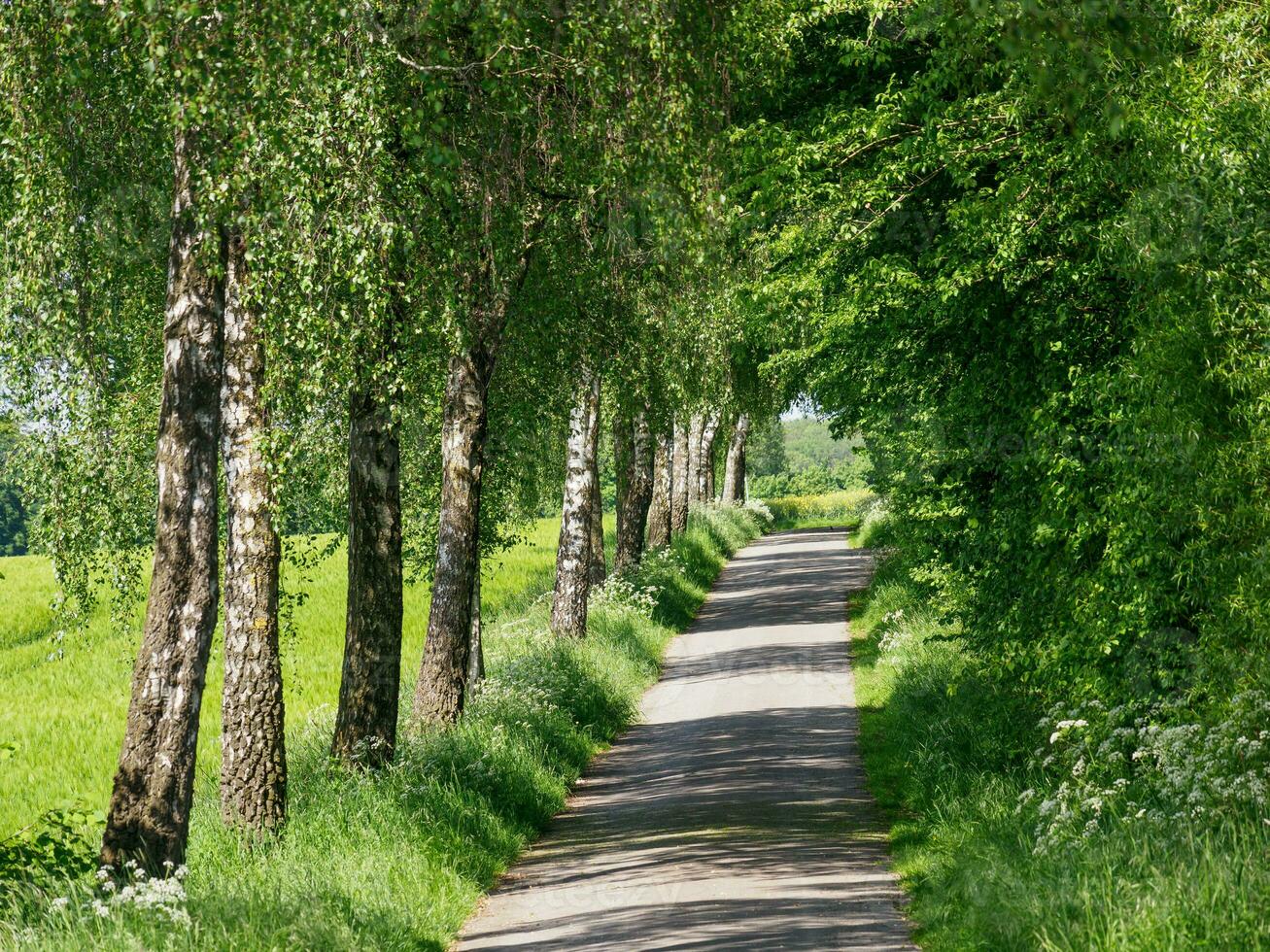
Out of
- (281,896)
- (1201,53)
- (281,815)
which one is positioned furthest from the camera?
(281,815)

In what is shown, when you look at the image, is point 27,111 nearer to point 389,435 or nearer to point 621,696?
point 389,435

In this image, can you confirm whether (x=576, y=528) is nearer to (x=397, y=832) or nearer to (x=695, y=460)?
(x=397, y=832)

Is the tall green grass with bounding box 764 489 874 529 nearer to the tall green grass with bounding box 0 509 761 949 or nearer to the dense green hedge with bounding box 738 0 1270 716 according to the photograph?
the tall green grass with bounding box 0 509 761 949

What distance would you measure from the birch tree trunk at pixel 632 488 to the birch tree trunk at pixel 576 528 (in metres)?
4.84

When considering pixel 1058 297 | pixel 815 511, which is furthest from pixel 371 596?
pixel 815 511

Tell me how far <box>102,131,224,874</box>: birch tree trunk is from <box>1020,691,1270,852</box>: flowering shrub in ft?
16.3

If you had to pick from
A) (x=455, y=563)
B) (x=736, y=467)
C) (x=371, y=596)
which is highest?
(x=736, y=467)

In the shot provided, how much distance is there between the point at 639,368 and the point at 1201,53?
771 centimetres

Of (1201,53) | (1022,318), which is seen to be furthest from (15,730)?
(1201,53)

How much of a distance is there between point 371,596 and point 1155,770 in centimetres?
659

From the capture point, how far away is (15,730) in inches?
898

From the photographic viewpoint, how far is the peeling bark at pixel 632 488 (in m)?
27.4

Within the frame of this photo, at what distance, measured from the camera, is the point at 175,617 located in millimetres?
7926

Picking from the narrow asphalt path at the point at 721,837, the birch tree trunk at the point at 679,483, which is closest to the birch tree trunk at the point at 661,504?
the birch tree trunk at the point at 679,483
